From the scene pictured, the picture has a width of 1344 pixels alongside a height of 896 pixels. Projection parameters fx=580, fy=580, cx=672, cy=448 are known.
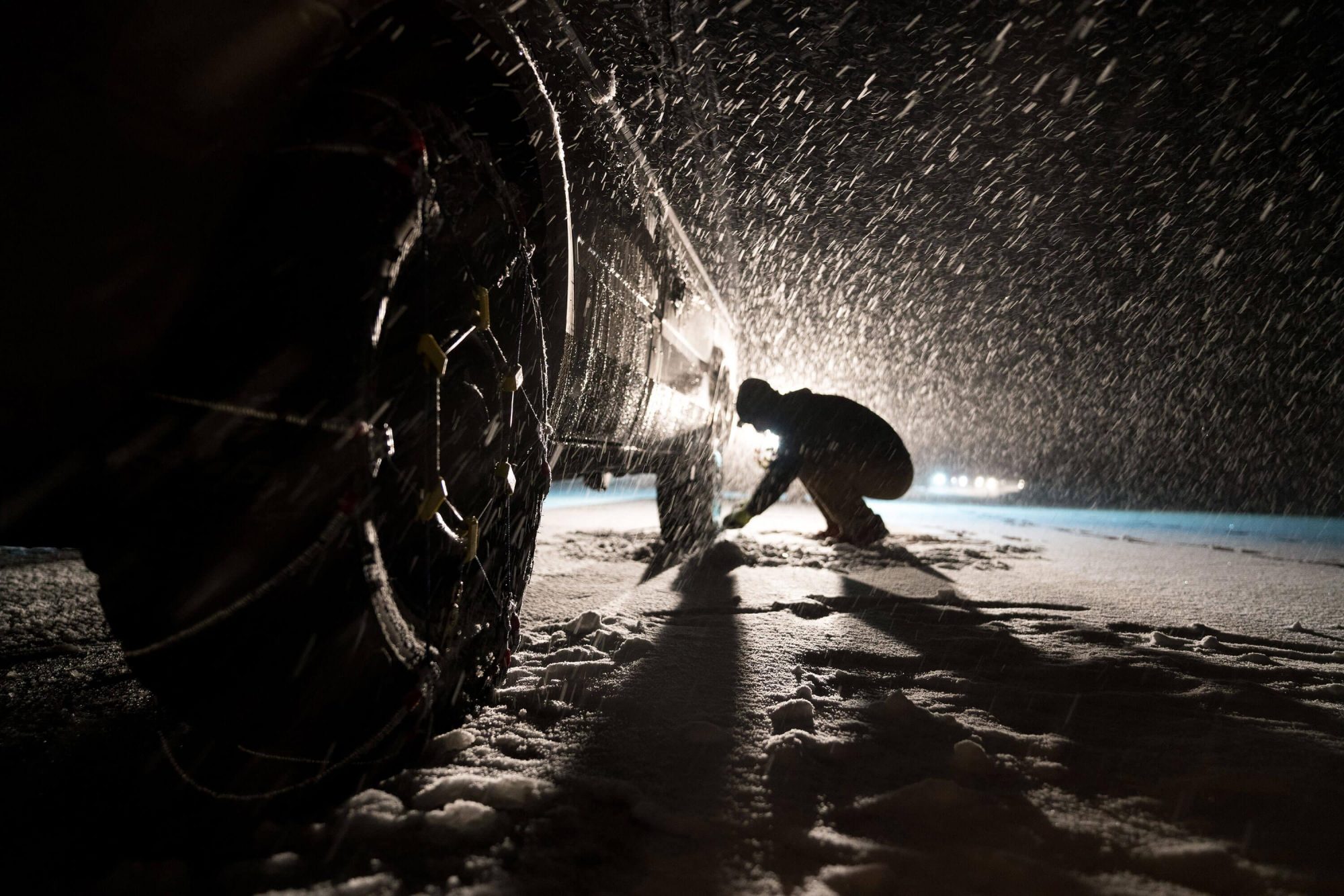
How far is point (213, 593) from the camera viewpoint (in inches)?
33.4

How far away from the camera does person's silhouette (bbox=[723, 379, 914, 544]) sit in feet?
17.1

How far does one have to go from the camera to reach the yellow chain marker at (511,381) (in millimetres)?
1319

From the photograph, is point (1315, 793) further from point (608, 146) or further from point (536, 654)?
point (608, 146)

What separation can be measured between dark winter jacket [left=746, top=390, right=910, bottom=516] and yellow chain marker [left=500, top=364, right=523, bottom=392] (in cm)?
374

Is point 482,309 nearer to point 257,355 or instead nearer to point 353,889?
point 257,355

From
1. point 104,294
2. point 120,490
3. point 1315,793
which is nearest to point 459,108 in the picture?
point 104,294

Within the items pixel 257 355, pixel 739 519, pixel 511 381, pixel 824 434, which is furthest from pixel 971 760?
pixel 824 434

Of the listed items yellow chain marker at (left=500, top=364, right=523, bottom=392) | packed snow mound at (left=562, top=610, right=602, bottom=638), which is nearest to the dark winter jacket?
packed snow mound at (left=562, top=610, right=602, bottom=638)

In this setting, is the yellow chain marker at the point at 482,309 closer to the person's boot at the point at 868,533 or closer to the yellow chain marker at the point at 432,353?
the yellow chain marker at the point at 432,353

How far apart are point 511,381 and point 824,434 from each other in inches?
169

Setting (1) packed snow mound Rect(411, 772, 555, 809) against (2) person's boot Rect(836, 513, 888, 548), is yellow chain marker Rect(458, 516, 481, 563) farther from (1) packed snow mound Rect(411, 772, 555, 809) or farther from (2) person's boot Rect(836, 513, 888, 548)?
(2) person's boot Rect(836, 513, 888, 548)

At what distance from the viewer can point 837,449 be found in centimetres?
535

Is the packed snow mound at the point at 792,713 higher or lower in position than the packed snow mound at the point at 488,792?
higher

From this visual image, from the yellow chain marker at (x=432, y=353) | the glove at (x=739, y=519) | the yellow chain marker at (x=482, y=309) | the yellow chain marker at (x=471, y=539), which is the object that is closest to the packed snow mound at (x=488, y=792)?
the yellow chain marker at (x=471, y=539)
